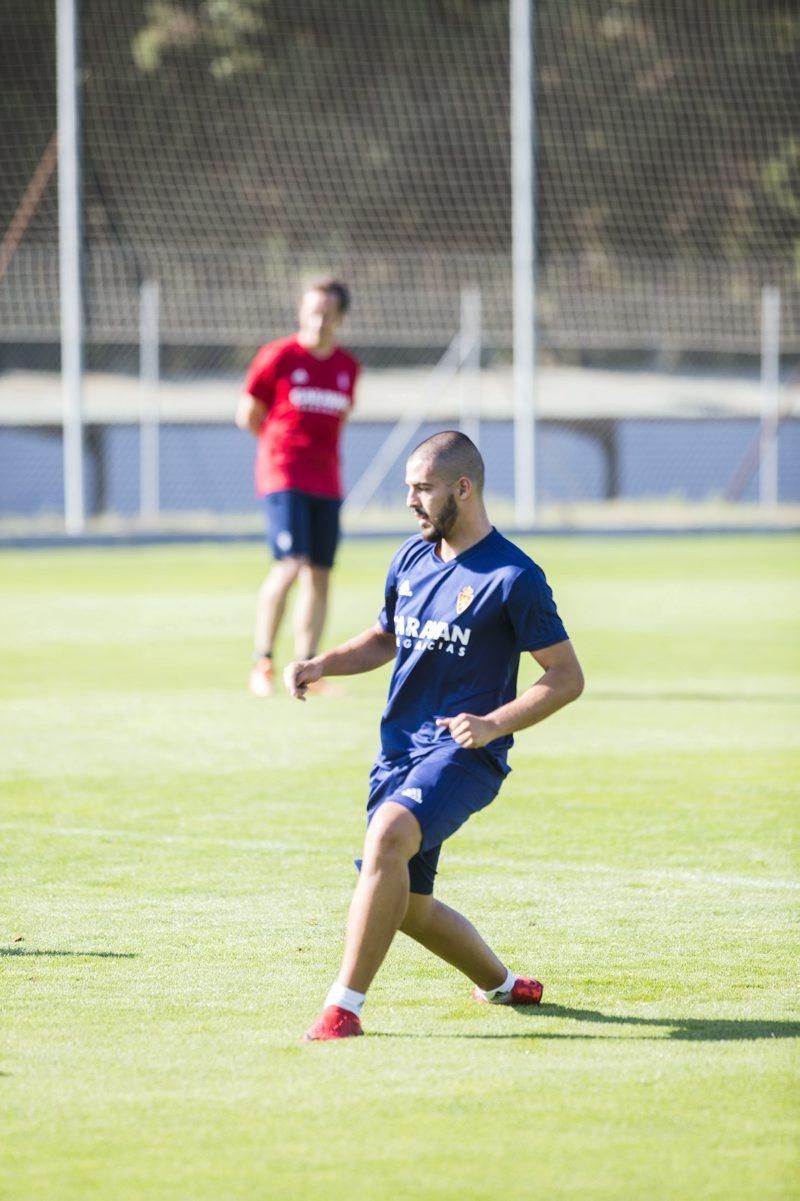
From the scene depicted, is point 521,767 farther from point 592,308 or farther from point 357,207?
point 357,207

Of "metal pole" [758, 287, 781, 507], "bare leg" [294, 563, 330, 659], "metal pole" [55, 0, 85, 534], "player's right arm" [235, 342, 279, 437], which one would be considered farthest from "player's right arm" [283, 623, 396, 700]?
"metal pole" [758, 287, 781, 507]

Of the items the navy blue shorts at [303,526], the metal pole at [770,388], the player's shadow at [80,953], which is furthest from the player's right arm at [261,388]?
the metal pole at [770,388]

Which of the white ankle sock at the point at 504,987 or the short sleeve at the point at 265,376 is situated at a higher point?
the short sleeve at the point at 265,376

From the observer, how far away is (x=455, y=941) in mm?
5215

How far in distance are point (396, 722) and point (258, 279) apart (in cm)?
2993

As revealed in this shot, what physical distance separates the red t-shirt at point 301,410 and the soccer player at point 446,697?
682 centimetres

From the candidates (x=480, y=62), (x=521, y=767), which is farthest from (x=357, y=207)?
(x=521, y=767)

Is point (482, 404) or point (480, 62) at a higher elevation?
point (480, 62)

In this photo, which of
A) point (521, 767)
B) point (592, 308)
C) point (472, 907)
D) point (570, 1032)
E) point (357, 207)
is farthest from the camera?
point (357, 207)

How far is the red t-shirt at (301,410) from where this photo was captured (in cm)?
1213

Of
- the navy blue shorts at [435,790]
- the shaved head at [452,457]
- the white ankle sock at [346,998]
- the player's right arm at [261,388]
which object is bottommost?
the white ankle sock at [346,998]

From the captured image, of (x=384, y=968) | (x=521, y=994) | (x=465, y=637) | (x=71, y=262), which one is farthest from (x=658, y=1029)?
(x=71, y=262)

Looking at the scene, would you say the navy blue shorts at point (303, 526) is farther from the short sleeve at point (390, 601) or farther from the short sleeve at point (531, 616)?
the short sleeve at point (531, 616)

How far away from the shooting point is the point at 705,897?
662 centimetres
